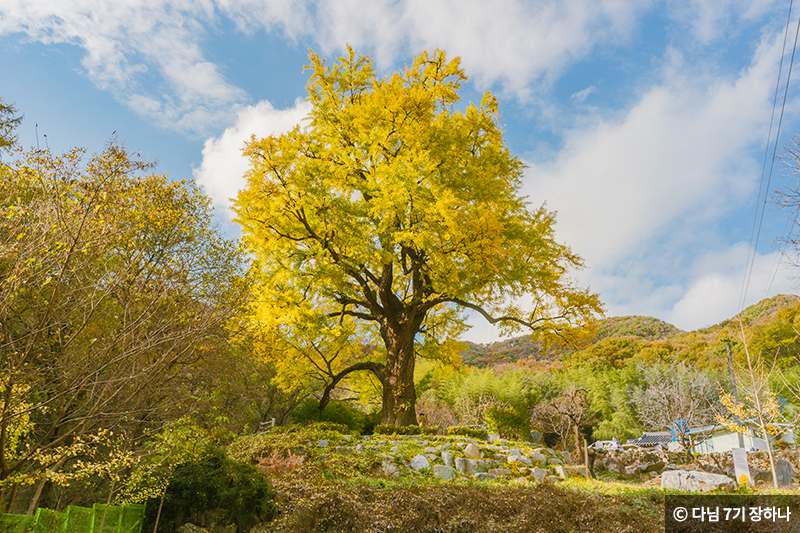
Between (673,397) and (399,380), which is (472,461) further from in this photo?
(673,397)

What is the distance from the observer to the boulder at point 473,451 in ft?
30.3

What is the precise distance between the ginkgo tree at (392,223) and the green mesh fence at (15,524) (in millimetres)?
6025

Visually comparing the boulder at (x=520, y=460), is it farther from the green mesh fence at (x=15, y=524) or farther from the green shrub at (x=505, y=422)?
the green mesh fence at (x=15, y=524)

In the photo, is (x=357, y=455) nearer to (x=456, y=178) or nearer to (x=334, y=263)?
(x=334, y=263)

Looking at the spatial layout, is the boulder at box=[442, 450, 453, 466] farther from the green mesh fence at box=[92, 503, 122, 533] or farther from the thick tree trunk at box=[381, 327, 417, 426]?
the green mesh fence at box=[92, 503, 122, 533]

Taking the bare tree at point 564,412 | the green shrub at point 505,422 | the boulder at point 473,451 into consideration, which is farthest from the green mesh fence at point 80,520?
the bare tree at point 564,412

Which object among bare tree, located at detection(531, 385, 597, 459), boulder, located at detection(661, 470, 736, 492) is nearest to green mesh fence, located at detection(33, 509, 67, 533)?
boulder, located at detection(661, 470, 736, 492)

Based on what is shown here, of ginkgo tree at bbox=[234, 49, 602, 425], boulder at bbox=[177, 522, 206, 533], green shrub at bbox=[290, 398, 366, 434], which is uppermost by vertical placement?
ginkgo tree at bbox=[234, 49, 602, 425]

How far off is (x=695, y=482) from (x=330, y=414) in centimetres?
911

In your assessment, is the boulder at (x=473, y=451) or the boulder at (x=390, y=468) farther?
the boulder at (x=473, y=451)

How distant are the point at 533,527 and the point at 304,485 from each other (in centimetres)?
308

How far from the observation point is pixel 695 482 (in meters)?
7.90

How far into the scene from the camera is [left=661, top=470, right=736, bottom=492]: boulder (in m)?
7.71

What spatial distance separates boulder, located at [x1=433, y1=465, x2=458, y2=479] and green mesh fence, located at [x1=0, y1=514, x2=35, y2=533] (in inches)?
225
